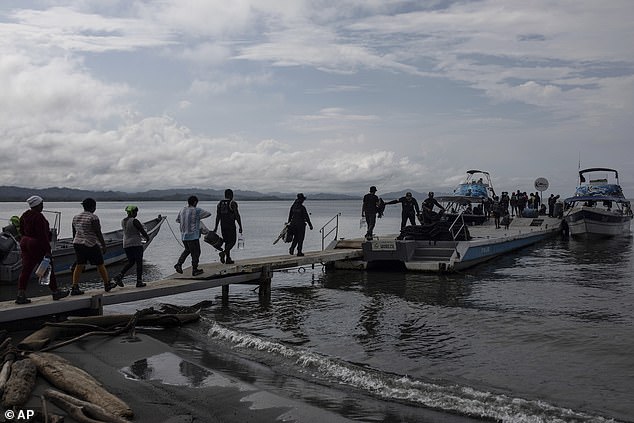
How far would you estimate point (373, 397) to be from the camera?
7531 millimetres

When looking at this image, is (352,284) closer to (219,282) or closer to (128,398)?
(219,282)

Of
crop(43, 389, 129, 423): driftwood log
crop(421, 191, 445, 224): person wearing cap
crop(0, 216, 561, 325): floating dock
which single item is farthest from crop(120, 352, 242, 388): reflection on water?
crop(421, 191, 445, 224): person wearing cap

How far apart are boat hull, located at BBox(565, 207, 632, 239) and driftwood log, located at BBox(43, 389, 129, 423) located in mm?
33743

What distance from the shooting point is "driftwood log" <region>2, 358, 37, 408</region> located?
235 inches

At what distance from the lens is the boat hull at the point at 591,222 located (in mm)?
34688

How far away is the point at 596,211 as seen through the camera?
115 ft

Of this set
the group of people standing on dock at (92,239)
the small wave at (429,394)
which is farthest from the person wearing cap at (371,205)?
the small wave at (429,394)

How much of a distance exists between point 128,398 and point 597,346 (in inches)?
302

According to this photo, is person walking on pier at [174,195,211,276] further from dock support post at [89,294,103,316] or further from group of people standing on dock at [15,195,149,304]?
dock support post at [89,294,103,316]

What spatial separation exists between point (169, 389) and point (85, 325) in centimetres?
281

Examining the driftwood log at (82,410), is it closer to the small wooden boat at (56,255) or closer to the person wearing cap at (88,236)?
the person wearing cap at (88,236)

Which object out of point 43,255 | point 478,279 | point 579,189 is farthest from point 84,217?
point 579,189

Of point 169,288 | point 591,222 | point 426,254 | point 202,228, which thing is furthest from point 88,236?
point 591,222

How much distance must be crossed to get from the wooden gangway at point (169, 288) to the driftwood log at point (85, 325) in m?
0.45
